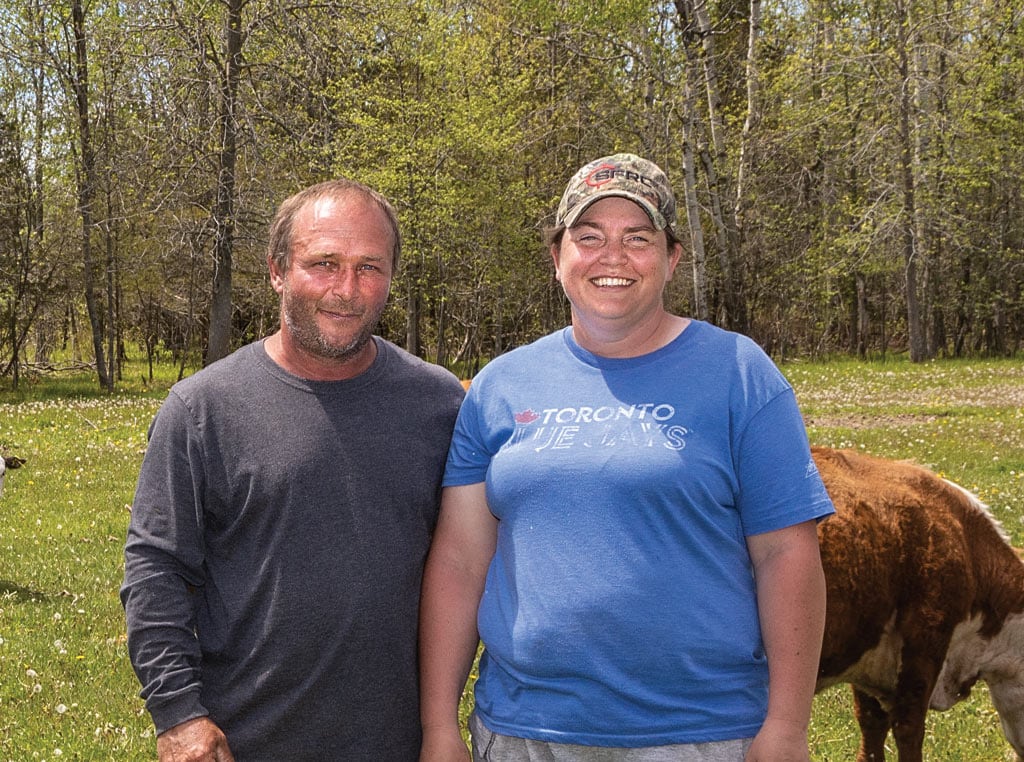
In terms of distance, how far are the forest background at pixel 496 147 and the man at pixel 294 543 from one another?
17.4 meters

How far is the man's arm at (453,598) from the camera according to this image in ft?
9.66

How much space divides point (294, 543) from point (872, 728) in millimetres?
3977

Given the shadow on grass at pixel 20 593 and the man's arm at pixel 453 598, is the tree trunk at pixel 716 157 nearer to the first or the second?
the shadow on grass at pixel 20 593

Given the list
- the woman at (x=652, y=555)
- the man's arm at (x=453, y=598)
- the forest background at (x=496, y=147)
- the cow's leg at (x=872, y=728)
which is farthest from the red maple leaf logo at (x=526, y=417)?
the forest background at (x=496, y=147)

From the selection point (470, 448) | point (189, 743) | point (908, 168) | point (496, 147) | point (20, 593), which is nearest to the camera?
point (189, 743)

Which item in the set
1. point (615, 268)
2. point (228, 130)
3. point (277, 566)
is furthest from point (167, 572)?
point (228, 130)

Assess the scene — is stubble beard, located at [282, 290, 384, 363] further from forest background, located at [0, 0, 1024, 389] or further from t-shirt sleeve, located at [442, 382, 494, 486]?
forest background, located at [0, 0, 1024, 389]

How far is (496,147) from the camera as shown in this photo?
29422 millimetres

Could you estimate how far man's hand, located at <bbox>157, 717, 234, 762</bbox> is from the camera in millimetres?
2688

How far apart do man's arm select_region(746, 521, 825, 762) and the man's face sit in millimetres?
1390

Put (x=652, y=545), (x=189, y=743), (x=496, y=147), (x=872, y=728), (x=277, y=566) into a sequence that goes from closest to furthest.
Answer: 1. (x=652, y=545)
2. (x=189, y=743)
3. (x=277, y=566)
4. (x=872, y=728)
5. (x=496, y=147)

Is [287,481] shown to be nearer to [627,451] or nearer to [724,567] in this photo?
[627,451]

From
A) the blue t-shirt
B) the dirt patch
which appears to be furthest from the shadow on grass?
the dirt patch

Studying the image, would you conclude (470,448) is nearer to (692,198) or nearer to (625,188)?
(625,188)
